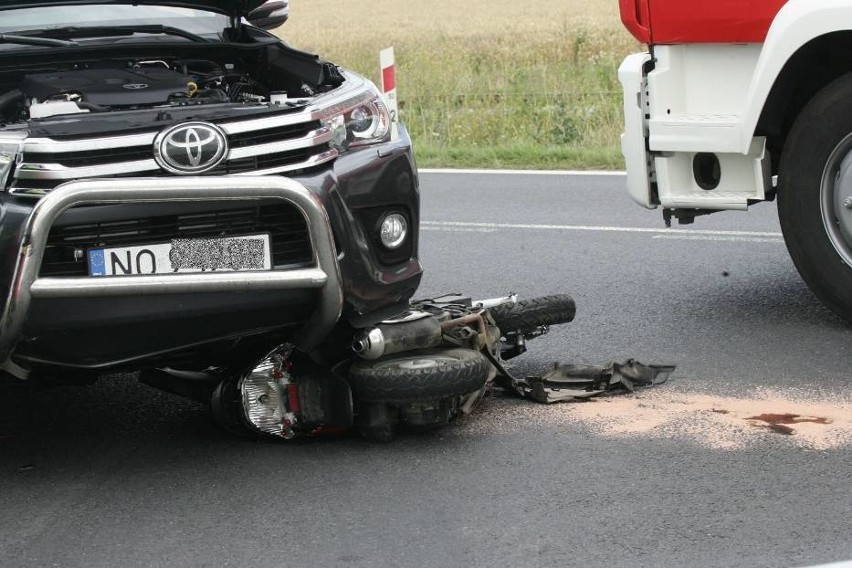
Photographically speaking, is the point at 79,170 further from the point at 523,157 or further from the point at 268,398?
the point at 523,157

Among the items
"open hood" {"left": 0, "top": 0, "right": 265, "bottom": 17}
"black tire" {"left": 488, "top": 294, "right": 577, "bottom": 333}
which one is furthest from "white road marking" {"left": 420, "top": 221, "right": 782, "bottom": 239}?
"open hood" {"left": 0, "top": 0, "right": 265, "bottom": 17}

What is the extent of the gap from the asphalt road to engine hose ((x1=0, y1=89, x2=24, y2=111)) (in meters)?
1.21

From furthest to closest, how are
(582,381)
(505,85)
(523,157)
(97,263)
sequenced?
(505,85) < (523,157) < (582,381) < (97,263)

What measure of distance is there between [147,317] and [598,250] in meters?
4.61

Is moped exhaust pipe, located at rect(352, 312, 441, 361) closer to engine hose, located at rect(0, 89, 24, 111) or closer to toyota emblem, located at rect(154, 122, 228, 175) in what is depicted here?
toyota emblem, located at rect(154, 122, 228, 175)

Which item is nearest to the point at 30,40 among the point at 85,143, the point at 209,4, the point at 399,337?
the point at 209,4

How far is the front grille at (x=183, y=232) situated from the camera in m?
4.30

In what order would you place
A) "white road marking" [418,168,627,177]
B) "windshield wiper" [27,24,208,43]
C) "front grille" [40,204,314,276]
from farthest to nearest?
"white road marking" [418,168,627,177] → "windshield wiper" [27,24,208,43] → "front grille" [40,204,314,276]

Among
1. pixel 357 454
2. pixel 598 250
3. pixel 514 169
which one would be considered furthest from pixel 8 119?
pixel 514 169

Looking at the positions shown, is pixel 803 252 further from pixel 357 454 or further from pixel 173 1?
pixel 173 1

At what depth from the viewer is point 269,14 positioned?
255 inches

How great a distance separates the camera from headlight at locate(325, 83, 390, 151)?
15.7 ft

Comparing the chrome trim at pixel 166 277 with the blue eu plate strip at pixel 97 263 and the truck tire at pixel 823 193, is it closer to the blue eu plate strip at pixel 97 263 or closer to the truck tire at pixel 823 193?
the blue eu plate strip at pixel 97 263

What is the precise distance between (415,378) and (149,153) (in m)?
1.15
